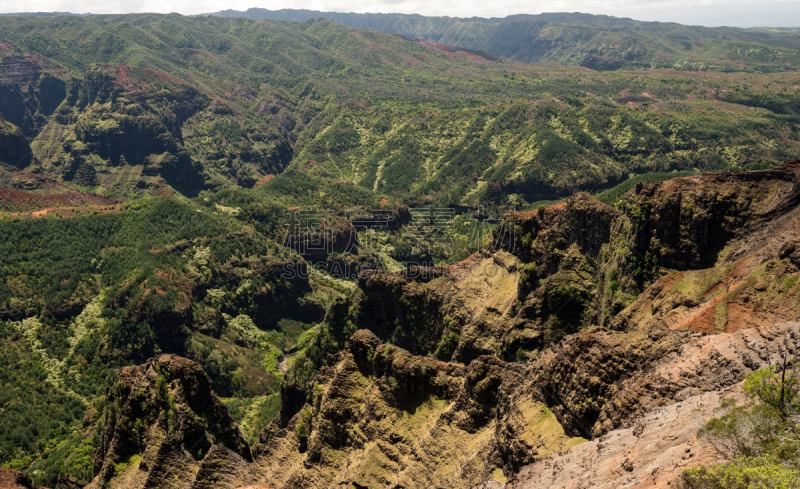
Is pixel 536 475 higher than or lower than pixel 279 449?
higher

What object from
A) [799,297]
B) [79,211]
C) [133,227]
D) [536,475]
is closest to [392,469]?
[536,475]


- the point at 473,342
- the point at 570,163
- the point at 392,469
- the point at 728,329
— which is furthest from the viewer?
the point at 570,163

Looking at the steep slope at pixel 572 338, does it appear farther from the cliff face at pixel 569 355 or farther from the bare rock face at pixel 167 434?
the bare rock face at pixel 167 434

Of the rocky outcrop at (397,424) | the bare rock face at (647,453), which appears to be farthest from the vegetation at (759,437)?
the rocky outcrop at (397,424)

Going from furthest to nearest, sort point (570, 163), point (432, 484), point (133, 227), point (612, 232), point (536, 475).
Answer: point (570, 163) < point (133, 227) < point (612, 232) < point (432, 484) < point (536, 475)

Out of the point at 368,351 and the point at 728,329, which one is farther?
the point at 368,351

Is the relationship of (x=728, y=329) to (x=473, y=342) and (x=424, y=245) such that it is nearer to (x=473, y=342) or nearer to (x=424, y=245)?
(x=473, y=342)

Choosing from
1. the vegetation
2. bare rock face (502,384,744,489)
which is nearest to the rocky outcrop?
bare rock face (502,384,744,489)
